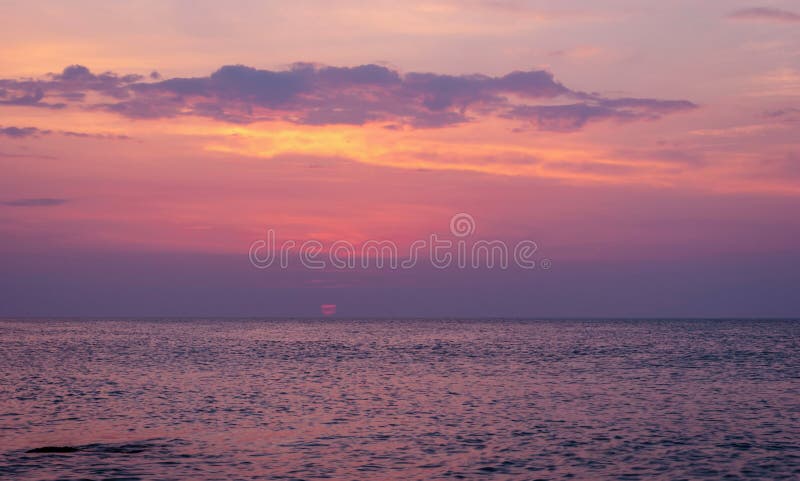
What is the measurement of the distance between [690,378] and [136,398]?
4402 centimetres

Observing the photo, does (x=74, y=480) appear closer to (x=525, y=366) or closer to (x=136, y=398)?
(x=136, y=398)

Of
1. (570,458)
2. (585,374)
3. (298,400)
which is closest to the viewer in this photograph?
Result: (570,458)

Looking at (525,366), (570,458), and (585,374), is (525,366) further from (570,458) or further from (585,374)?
(570,458)

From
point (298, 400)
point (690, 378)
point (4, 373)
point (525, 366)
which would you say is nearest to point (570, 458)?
point (298, 400)

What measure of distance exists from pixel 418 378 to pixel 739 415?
27.4m

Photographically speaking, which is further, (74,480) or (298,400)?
(298,400)

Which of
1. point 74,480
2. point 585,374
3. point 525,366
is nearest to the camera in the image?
point 74,480

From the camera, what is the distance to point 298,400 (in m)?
50.9

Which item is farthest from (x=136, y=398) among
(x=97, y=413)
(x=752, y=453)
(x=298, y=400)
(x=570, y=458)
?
(x=752, y=453)

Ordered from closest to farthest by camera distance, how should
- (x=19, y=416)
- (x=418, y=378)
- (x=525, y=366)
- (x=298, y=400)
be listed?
(x=19, y=416)
(x=298, y=400)
(x=418, y=378)
(x=525, y=366)

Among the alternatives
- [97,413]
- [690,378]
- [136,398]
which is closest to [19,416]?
[97,413]

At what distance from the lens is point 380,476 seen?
29094 millimetres

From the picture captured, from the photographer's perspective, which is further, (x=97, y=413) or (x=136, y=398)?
(x=136, y=398)

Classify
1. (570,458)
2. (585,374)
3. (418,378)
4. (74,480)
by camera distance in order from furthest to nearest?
(585,374), (418,378), (570,458), (74,480)
